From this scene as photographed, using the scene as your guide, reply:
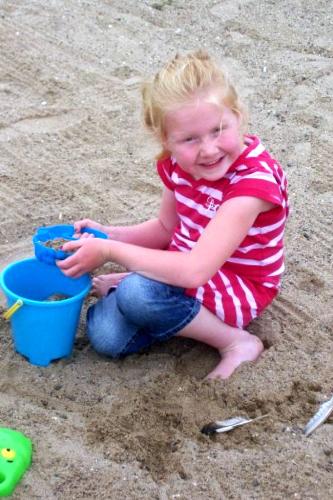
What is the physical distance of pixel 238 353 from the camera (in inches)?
95.6

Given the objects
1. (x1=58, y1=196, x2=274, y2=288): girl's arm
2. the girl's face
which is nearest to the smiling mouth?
the girl's face

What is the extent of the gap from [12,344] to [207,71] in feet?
3.51

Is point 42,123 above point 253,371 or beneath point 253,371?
beneath

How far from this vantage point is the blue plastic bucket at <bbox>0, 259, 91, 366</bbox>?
92.5 inches

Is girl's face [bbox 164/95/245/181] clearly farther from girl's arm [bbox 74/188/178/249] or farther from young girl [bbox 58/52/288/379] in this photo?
girl's arm [bbox 74/188/178/249]

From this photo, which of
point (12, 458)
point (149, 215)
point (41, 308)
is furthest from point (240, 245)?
point (12, 458)

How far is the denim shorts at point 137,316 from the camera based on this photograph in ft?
7.89

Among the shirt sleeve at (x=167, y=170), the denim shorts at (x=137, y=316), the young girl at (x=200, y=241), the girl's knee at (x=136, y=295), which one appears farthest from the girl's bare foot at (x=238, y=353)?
the shirt sleeve at (x=167, y=170)

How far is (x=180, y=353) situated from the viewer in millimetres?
2568

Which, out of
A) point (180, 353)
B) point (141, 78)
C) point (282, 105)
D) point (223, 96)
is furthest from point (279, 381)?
point (141, 78)

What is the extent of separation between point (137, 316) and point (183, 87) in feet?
2.36

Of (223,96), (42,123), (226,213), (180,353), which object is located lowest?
(42,123)

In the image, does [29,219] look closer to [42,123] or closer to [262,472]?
[42,123]

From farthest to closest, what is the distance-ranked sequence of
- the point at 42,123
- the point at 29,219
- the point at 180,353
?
the point at 42,123 < the point at 29,219 < the point at 180,353
